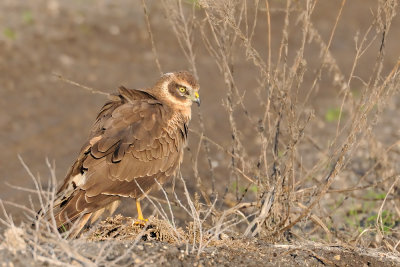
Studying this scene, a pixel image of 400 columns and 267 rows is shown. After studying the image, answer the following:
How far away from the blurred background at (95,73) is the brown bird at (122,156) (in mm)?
2333

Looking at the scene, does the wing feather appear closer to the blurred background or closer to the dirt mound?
the dirt mound

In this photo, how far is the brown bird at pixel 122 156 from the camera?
5301 mm

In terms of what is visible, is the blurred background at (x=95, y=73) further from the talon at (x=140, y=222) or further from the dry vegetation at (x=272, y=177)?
the talon at (x=140, y=222)

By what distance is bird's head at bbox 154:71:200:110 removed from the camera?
6305mm

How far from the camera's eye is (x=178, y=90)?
20.6 feet

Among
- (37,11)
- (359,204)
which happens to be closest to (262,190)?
(359,204)

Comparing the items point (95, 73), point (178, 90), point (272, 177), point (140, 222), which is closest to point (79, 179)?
point (140, 222)

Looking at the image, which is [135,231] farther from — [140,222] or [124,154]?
[124,154]

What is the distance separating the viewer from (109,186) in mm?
5445

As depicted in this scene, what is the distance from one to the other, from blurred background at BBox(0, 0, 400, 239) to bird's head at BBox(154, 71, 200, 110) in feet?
6.91

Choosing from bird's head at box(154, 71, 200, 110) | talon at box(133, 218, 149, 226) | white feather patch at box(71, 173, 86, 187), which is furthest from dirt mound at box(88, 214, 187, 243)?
bird's head at box(154, 71, 200, 110)

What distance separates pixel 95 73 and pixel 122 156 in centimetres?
644

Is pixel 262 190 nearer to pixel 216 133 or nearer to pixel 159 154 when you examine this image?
pixel 159 154

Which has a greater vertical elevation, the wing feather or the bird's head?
the bird's head
